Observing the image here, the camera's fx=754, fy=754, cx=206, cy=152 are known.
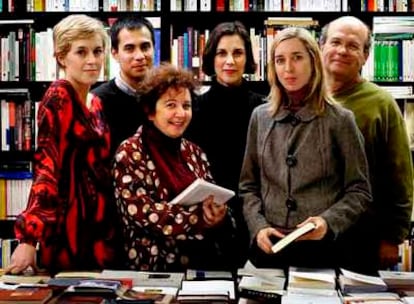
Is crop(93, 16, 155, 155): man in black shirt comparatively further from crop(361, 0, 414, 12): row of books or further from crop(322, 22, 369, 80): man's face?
crop(361, 0, 414, 12): row of books

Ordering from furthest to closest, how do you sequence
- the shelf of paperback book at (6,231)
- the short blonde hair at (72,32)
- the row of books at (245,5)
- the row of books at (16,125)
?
the shelf of paperback book at (6,231) < the row of books at (16,125) < the row of books at (245,5) < the short blonde hair at (72,32)

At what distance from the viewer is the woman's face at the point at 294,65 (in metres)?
2.58

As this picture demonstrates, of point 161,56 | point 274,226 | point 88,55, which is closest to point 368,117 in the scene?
point 274,226

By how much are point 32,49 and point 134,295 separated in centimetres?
257

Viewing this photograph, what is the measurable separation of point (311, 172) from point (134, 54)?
97cm

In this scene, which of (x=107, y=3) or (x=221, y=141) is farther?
(x=107, y=3)

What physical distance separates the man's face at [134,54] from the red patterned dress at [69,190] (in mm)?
413

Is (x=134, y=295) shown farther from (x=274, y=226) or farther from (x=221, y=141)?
(x=221, y=141)

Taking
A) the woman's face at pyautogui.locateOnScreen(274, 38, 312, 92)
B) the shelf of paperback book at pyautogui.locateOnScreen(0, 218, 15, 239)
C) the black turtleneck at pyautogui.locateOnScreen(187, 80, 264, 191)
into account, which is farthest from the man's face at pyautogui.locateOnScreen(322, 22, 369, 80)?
the shelf of paperback book at pyautogui.locateOnScreen(0, 218, 15, 239)

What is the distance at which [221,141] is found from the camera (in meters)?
2.95

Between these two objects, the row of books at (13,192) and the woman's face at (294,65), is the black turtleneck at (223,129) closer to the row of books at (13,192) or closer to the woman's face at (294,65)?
the woman's face at (294,65)

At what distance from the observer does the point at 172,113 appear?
2.62 meters

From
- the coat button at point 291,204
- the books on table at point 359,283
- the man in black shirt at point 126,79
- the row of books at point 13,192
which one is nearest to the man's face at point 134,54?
the man in black shirt at point 126,79

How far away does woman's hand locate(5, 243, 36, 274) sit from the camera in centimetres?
244
